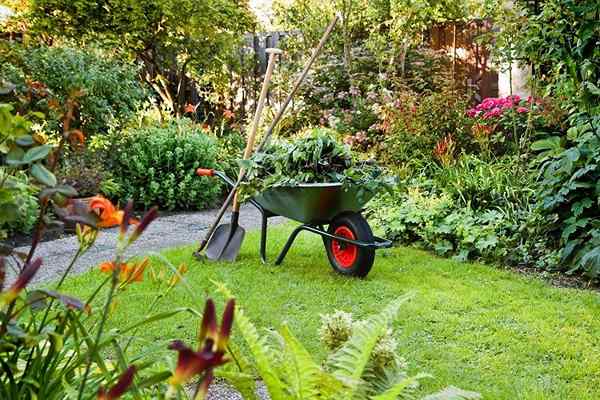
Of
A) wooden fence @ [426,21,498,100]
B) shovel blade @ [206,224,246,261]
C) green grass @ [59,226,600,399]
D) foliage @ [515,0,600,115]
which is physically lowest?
green grass @ [59,226,600,399]

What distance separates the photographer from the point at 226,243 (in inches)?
159

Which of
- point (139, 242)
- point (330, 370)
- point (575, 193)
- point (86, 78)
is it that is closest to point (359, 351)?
point (330, 370)

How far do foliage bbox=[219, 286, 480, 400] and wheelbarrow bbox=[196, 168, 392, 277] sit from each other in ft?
7.19

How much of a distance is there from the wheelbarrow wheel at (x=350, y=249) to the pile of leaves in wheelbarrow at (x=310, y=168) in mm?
209

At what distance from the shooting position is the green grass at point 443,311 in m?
2.43

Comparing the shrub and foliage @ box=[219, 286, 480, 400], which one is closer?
foliage @ box=[219, 286, 480, 400]

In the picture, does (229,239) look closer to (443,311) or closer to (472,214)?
(443,311)

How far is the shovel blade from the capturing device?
13.3 feet

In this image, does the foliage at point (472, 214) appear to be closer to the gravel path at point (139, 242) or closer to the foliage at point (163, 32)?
the gravel path at point (139, 242)

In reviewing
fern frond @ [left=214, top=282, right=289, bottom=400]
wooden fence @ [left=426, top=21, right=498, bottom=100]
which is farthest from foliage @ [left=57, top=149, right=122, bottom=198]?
wooden fence @ [left=426, top=21, right=498, bottom=100]

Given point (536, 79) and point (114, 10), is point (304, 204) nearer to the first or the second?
point (536, 79)

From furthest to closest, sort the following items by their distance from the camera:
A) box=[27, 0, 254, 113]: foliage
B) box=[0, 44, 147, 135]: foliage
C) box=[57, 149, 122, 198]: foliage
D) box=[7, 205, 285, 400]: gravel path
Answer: box=[27, 0, 254, 113]: foliage < box=[0, 44, 147, 135]: foliage < box=[57, 149, 122, 198]: foliage < box=[7, 205, 285, 400]: gravel path

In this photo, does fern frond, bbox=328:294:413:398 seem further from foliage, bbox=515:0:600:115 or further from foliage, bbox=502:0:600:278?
foliage, bbox=515:0:600:115

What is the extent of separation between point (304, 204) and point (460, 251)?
1.20m
